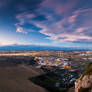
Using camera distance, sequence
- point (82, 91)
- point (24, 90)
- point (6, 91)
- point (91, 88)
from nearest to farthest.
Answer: point (91, 88) → point (82, 91) → point (6, 91) → point (24, 90)

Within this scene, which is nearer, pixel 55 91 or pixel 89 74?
pixel 89 74

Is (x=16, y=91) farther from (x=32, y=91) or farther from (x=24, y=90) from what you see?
(x=32, y=91)

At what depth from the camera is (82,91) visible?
2194 centimetres

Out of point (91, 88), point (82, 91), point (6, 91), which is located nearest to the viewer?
point (91, 88)

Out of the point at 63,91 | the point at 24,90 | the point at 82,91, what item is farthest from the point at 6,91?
the point at 82,91

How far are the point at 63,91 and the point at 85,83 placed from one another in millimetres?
33835

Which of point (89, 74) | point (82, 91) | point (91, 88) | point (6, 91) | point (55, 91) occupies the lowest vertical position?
point (55, 91)

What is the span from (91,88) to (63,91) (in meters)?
35.9

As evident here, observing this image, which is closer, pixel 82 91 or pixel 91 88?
pixel 91 88

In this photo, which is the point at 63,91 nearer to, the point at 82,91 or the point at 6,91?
the point at 6,91

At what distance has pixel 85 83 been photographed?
875 inches

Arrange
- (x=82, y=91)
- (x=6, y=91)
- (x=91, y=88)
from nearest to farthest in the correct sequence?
1. (x=91, y=88)
2. (x=82, y=91)
3. (x=6, y=91)

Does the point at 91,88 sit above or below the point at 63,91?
above

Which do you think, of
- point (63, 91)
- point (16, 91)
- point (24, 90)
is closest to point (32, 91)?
point (24, 90)
